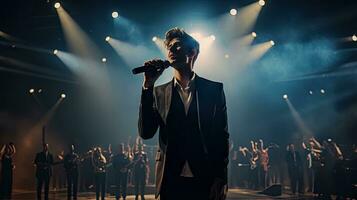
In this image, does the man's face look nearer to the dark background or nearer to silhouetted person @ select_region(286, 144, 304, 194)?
the dark background

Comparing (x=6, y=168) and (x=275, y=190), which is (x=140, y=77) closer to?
(x=275, y=190)

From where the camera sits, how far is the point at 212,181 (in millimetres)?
2113

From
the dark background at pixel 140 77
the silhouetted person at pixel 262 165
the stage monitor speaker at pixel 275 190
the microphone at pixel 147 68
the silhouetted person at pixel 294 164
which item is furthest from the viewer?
the silhouetted person at pixel 262 165

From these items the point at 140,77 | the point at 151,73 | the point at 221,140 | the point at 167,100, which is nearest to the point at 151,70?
the point at 151,73

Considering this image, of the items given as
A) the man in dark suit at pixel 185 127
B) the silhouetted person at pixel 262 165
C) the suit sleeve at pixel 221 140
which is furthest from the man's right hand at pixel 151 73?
the silhouetted person at pixel 262 165

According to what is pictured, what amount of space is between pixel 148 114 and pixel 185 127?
9.1 inches

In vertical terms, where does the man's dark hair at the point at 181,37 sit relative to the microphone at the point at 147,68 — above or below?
above

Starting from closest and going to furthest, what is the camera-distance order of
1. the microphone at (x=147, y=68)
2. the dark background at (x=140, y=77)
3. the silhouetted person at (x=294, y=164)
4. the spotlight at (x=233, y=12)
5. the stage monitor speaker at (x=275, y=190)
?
the microphone at (x=147, y=68) < the stage monitor speaker at (x=275, y=190) < the silhouetted person at (x=294, y=164) < the dark background at (x=140, y=77) < the spotlight at (x=233, y=12)

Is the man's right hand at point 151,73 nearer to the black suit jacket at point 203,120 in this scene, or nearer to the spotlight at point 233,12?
the black suit jacket at point 203,120

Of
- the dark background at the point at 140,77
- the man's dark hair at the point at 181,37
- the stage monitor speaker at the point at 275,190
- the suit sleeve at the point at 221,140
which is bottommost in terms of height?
the stage monitor speaker at the point at 275,190

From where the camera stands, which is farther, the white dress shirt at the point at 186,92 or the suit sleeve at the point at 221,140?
the white dress shirt at the point at 186,92

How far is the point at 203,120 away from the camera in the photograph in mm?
2170

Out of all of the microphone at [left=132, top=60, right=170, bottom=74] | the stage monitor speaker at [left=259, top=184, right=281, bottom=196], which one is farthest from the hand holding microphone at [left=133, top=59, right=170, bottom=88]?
the stage monitor speaker at [left=259, top=184, right=281, bottom=196]

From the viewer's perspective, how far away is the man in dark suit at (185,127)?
2109mm
